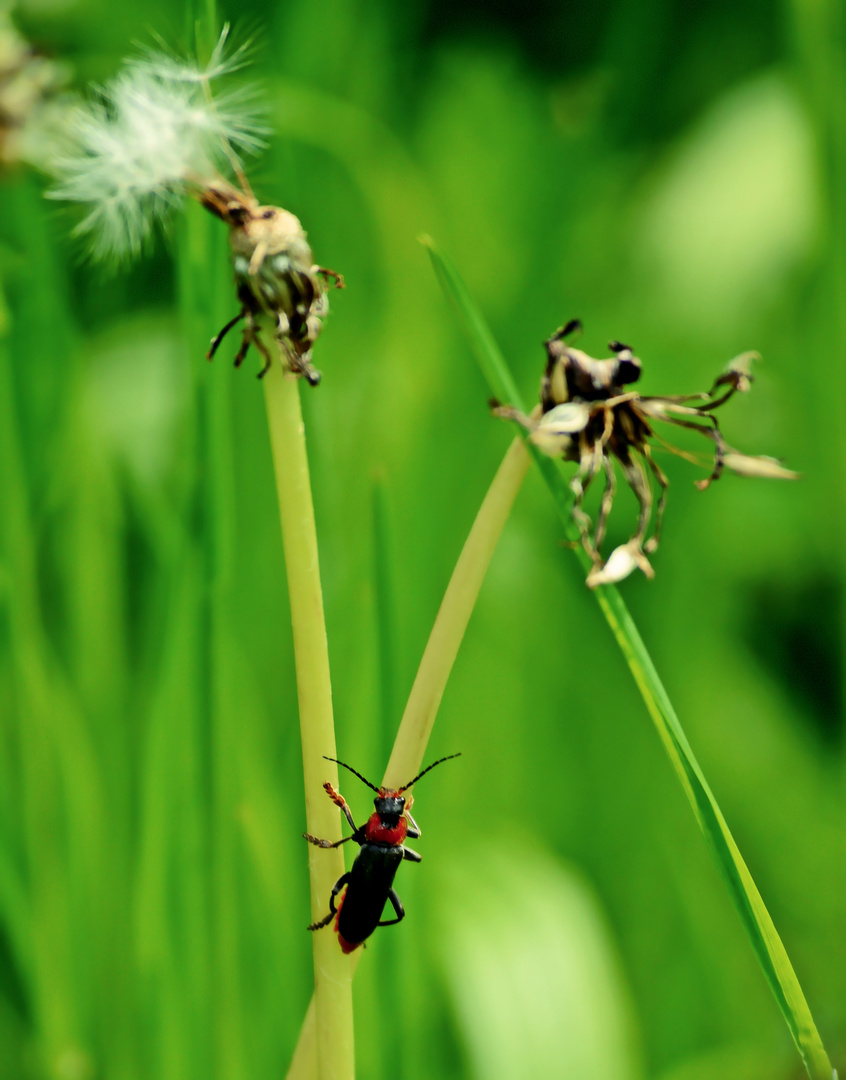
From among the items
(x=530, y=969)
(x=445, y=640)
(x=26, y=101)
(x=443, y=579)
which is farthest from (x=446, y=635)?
(x=443, y=579)

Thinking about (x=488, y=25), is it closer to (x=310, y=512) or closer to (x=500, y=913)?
(x=500, y=913)

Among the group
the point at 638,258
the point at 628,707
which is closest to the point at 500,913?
the point at 628,707

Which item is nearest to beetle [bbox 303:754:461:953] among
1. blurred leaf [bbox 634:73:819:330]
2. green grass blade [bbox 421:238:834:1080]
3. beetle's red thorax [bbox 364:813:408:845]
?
beetle's red thorax [bbox 364:813:408:845]

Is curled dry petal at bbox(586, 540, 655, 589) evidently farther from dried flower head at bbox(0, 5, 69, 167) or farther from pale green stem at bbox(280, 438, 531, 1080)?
dried flower head at bbox(0, 5, 69, 167)

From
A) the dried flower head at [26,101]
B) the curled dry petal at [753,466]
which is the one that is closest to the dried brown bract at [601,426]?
the curled dry petal at [753,466]

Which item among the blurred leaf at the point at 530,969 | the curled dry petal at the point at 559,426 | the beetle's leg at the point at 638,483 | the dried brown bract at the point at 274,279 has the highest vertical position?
the dried brown bract at the point at 274,279

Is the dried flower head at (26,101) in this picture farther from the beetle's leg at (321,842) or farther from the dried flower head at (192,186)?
the beetle's leg at (321,842)
